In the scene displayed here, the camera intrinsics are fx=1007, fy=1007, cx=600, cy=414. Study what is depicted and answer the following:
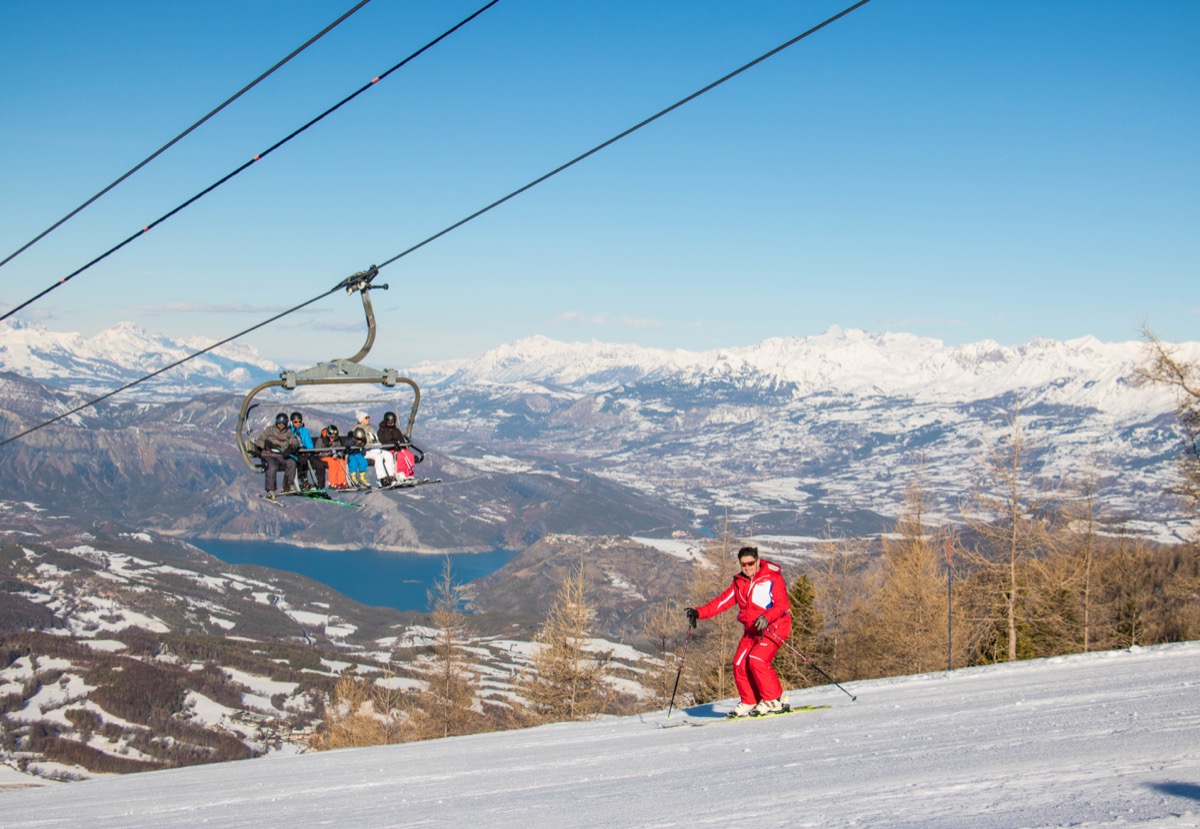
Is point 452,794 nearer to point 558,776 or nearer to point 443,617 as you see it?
point 558,776

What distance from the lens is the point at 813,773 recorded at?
7.99 meters

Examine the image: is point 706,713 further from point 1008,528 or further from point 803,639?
point 803,639

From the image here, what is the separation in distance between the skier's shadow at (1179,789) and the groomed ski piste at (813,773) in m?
0.02

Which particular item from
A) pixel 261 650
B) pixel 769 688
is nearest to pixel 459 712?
pixel 769 688

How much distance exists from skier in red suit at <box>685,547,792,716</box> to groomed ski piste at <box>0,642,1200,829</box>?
0.49 metres

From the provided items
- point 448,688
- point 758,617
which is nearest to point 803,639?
point 448,688

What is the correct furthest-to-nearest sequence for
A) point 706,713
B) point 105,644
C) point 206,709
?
1. point 105,644
2. point 206,709
3. point 706,713

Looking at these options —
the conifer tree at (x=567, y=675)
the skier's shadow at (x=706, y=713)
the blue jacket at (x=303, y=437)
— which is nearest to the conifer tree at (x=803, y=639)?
the conifer tree at (x=567, y=675)

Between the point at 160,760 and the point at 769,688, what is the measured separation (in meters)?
156

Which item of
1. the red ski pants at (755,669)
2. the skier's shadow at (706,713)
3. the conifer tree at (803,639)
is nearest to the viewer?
the red ski pants at (755,669)

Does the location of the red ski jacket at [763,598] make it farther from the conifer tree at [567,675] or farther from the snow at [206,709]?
the snow at [206,709]

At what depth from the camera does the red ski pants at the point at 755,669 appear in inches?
454

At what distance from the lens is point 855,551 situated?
44594 millimetres

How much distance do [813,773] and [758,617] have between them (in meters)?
3.26
